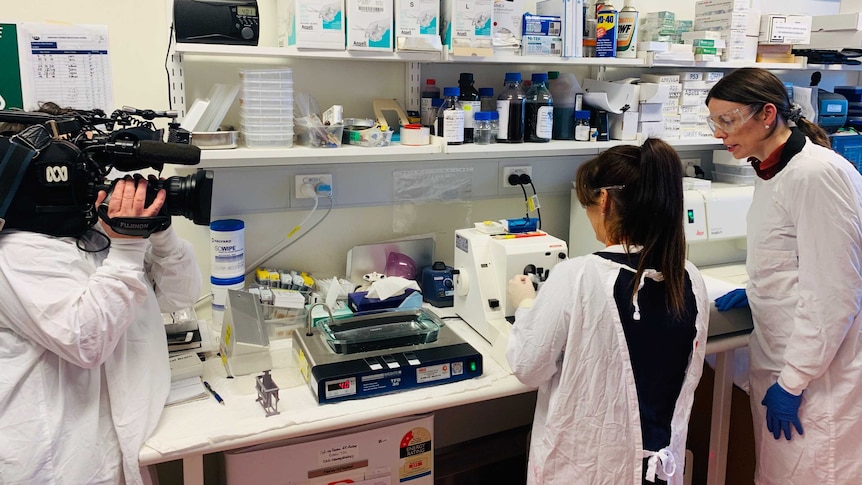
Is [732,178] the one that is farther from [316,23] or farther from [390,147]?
[316,23]

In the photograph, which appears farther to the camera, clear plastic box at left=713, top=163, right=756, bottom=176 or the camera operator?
clear plastic box at left=713, top=163, right=756, bottom=176

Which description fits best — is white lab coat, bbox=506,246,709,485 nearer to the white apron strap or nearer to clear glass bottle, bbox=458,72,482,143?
the white apron strap

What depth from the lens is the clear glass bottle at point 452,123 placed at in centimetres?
200

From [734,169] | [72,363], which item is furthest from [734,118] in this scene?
[72,363]

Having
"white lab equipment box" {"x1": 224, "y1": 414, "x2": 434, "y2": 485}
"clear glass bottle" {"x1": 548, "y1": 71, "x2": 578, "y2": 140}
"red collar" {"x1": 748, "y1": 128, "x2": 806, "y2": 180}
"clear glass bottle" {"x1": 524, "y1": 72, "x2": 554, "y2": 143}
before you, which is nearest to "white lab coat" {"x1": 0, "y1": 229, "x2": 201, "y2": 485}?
"white lab equipment box" {"x1": 224, "y1": 414, "x2": 434, "y2": 485}

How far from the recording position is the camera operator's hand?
123 centimetres

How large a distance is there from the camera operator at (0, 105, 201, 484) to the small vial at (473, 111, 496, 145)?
111 cm

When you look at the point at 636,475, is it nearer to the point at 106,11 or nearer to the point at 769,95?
A: the point at 769,95

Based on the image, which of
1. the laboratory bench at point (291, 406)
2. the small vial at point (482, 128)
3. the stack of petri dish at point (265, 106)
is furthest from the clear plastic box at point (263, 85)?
the laboratory bench at point (291, 406)

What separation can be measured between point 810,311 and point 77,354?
166cm

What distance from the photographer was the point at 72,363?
1.26m

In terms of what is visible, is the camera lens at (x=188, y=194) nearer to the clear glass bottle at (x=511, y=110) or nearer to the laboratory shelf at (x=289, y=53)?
the laboratory shelf at (x=289, y=53)

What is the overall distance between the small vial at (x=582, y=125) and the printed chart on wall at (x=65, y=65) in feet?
4.79

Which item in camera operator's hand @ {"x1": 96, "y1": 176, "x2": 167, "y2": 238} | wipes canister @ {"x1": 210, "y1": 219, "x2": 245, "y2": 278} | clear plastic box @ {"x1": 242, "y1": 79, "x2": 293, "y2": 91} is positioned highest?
clear plastic box @ {"x1": 242, "y1": 79, "x2": 293, "y2": 91}
